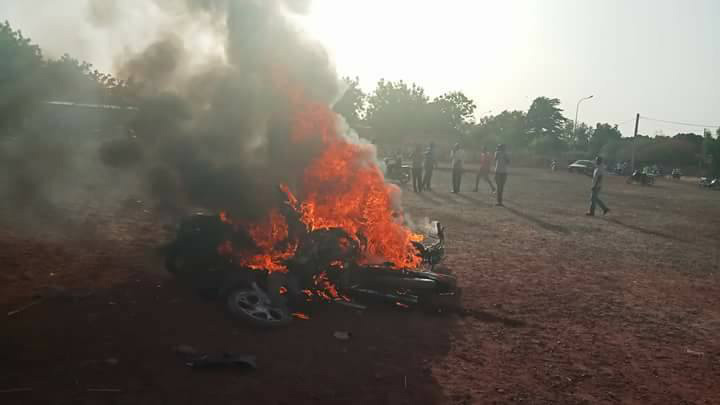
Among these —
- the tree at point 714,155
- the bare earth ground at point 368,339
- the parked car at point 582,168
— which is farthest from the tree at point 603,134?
the bare earth ground at point 368,339

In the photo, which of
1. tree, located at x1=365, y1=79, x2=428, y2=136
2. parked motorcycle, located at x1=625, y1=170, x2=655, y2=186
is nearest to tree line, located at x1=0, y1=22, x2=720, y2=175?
tree, located at x1=365, y1=79, x2=428, y2=136

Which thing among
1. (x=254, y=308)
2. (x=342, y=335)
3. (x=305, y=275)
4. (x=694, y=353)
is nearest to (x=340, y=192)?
(x=305, y=275)

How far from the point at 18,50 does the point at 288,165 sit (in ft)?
31.4

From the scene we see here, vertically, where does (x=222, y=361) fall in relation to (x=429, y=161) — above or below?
below

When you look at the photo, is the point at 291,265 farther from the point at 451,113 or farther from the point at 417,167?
the point at 451,113

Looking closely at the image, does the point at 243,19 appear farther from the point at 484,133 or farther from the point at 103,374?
the point at 484,133

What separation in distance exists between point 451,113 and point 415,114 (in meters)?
7.57

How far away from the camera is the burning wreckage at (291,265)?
20.6 ft

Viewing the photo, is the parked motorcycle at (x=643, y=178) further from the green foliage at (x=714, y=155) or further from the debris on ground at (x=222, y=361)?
the debris on ground at (x=222, y=361)

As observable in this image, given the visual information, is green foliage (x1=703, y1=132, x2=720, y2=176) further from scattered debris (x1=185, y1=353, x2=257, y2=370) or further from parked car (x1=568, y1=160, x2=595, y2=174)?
scattered debris (x1=185, y1=353, x2=257, y2=370)

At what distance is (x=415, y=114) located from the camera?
71750mm

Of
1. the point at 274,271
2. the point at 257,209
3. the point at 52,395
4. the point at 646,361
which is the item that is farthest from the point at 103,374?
the point at 646,361

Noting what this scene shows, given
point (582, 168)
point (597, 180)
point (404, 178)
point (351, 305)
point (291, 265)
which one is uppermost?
point (582, 168)

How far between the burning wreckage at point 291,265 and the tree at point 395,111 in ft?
208
